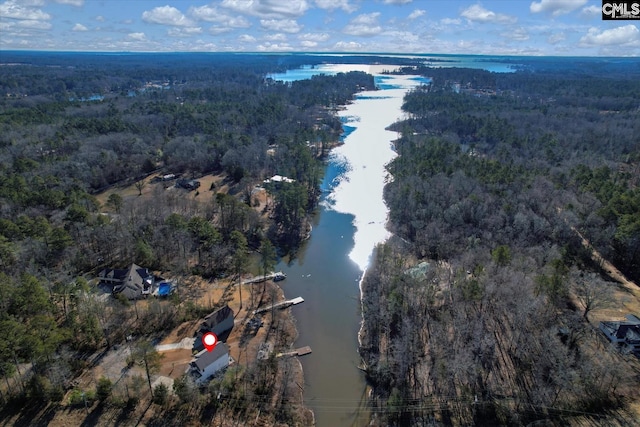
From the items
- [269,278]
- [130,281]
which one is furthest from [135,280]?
[269,278]

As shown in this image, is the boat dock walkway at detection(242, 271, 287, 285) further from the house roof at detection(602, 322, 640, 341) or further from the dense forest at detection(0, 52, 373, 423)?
the house roof at detection(602, 322, 640, 341)

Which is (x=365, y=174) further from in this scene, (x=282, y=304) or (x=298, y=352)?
→ (x=298, y=352)

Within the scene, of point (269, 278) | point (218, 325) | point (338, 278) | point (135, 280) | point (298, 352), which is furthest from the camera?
point (338, 278)

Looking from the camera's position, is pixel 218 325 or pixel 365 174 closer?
pixel 218 325

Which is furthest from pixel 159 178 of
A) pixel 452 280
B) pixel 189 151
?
pixel 452 280

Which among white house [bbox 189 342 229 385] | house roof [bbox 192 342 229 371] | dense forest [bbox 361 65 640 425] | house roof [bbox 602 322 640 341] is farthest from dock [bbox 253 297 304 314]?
house roof [bbox 602 322 640 341]

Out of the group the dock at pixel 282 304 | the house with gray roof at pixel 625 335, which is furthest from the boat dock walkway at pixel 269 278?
the house with gray roof at pixel 625 335
